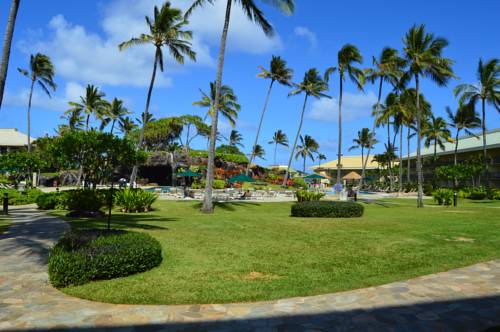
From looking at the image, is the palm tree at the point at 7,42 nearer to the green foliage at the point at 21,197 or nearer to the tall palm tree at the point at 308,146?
the green foliage at the point at 21,197

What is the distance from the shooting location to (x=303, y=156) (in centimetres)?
8956

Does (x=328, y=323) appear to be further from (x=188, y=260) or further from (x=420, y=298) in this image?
(x=188, y=260)

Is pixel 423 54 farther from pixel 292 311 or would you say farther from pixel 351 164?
pixel 351 164

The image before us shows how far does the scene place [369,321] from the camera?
5.15 meters

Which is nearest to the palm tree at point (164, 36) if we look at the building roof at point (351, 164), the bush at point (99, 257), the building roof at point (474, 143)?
the bush at point (99, 257)

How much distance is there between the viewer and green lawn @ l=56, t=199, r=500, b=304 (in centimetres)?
656

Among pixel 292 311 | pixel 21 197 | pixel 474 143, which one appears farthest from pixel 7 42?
pixel 474 143

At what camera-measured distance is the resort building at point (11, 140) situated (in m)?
62.9

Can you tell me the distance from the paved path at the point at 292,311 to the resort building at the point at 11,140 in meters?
65.9

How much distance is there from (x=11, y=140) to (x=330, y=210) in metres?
64.6

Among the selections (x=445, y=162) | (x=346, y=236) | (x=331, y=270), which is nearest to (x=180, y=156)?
(x=445, y=162)

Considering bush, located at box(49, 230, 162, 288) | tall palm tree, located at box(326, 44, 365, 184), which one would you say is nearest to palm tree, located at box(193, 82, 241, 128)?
tall palm tree, located at box(326, 44, 365, 184)

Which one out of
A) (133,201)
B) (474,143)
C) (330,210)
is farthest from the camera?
(474,143)

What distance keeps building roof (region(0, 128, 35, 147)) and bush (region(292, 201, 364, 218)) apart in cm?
6050
